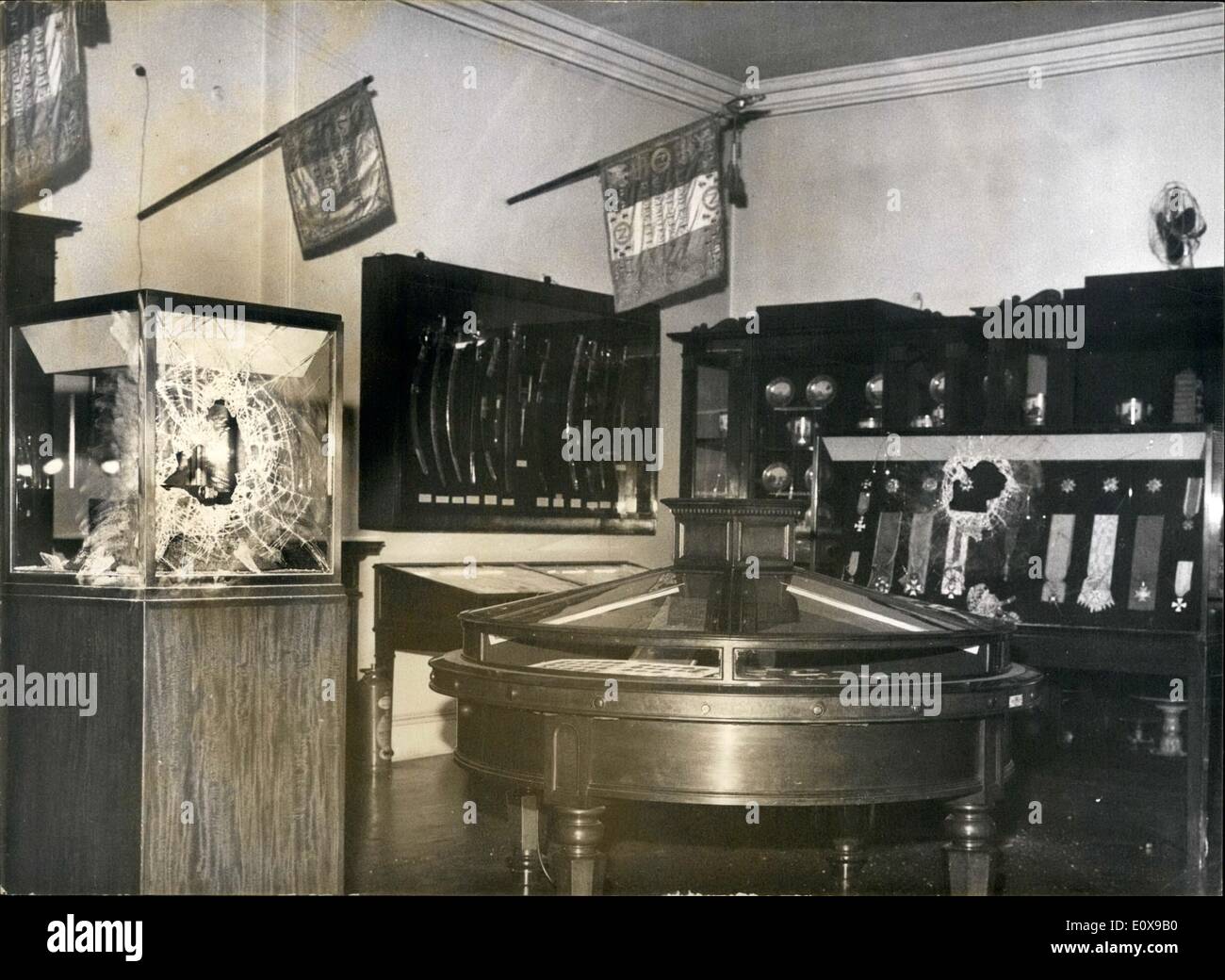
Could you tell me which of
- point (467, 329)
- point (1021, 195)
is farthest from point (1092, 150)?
point (467, 329)

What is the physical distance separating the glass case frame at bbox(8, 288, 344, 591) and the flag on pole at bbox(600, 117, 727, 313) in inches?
131

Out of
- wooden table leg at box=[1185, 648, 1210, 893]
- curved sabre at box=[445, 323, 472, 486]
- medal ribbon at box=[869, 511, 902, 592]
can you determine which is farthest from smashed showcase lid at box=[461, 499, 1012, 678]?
medal ribbon at box=[869, 511, 902, 592]

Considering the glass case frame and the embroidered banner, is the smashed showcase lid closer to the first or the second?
the glass case frame

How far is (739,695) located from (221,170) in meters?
3.80

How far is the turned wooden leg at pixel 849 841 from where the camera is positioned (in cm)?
455

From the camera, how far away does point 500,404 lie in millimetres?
7145

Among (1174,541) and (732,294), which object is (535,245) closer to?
(732,294)

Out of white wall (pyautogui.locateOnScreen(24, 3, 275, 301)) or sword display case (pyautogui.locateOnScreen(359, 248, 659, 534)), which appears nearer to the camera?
white wall (pyautogui.locateOnScreen(24, 3, 275, 301))

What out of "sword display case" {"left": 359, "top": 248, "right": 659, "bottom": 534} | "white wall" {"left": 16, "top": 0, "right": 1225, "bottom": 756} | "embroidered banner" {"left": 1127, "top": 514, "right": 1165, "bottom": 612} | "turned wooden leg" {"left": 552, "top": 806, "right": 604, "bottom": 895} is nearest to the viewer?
"turned wooden leg" {"left": 552, "top": 806, "right": 604, "bottom": 895}

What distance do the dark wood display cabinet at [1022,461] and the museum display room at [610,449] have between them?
1.1 inches

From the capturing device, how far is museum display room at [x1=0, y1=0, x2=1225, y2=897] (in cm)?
347

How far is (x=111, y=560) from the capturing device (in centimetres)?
355

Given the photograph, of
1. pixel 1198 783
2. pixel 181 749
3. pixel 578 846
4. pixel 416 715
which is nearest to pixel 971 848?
pixel 578 846
